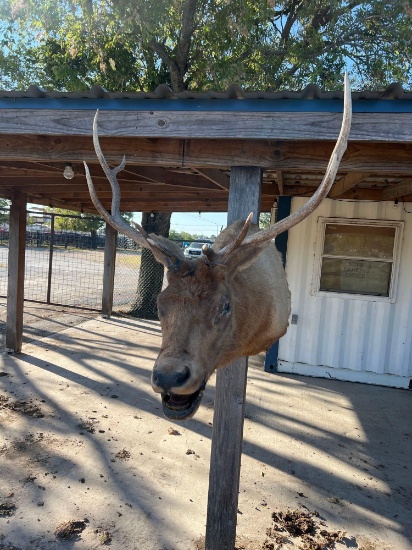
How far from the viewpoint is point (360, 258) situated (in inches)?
271

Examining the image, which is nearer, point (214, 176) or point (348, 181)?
point (214, 176)

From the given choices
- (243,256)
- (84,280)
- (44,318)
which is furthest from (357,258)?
(84,280)

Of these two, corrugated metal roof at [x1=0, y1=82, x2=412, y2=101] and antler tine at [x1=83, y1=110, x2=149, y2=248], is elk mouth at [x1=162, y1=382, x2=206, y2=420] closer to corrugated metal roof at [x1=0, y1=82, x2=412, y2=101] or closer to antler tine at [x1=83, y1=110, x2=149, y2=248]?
antler tine at [x1=83, y1=110, x2=149, y2=248]

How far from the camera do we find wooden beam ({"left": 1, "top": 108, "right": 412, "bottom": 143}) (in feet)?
8.82

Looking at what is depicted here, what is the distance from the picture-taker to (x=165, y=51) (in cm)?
990

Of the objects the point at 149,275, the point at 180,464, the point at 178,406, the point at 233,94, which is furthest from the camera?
the point at 149,275

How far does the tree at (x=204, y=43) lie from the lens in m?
8.90

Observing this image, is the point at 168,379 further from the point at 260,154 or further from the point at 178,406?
the point at 260,154

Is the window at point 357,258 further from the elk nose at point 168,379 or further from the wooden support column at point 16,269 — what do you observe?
the elk nose at point 168,379

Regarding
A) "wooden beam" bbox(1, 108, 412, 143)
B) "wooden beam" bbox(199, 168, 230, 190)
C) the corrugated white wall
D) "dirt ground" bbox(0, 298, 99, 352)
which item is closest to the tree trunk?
"dirt ground" bbox(0, 298, 99, 352)

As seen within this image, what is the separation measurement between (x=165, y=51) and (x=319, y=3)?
136 inches

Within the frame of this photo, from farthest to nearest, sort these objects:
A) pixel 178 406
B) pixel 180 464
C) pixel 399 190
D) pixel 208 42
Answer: pixel 208 42, pixel 399 190, pixel 180 464, pixel 178 406

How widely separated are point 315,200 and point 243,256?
51cm

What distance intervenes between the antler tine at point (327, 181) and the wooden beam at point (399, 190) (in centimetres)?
324
